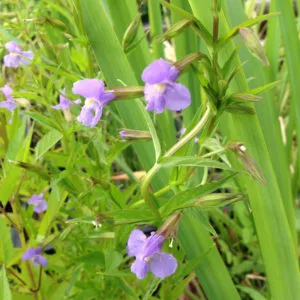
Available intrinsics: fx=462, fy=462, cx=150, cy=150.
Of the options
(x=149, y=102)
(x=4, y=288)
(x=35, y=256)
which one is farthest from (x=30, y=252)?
(x=149, y=102)

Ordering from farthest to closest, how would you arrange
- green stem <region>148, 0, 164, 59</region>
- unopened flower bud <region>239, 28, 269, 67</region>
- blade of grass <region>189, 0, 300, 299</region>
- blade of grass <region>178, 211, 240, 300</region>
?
1. green stem <region>148, 0, 164, 59</region>
2. blade of grass <region>178, 211, 240, 300</region>
3. blade of grass <region>189, 0, 300, 299</region>
4. unopened flower bud <region>239, 28, 269, 67</region>

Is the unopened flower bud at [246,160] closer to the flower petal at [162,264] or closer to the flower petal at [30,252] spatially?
the flower petal at [162,264]

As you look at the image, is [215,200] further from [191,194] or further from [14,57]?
[14,57]

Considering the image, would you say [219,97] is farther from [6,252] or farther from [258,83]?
[6,252]

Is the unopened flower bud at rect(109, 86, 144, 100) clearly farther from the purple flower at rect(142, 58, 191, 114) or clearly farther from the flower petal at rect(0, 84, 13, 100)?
the flower petal at rect(0, 84, 13, 100)

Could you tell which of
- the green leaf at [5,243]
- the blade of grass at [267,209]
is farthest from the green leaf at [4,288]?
the blade of grass at [267,209]

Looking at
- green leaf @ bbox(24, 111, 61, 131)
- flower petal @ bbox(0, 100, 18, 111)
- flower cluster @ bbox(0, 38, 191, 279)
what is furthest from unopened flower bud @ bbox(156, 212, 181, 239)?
flower petal @ bbox(0, 100, 18, 111)

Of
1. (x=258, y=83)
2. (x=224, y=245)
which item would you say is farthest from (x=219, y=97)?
(x=224, y=245)
